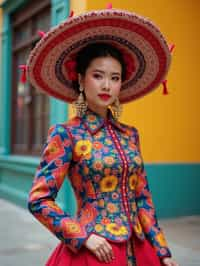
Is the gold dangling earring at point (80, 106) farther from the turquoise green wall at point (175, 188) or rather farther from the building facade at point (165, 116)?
the turquoise green wall at point (175, 188)

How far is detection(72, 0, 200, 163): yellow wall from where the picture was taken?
20.2 ft

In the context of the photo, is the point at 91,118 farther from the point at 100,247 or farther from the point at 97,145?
the point at 100,247

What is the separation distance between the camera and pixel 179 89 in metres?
→ 6.49

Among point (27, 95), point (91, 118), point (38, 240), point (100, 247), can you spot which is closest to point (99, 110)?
point (91, 118)

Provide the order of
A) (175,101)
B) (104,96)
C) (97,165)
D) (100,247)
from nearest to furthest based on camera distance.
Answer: (100,247)
(97,165)
(104,96)
(175,101)

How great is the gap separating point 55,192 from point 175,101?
502cm

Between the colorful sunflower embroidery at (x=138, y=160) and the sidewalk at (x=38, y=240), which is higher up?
the colorful sunflower embroidery at (x=138, y=160)

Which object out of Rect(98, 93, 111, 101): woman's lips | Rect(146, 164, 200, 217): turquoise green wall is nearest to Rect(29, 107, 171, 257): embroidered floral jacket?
Rect(98, 93, 111, 101): woman's lips

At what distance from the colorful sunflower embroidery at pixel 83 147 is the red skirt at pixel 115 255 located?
0.35m

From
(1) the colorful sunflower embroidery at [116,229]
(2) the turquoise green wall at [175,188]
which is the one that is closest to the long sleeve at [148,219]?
(1) the colorful sunflower embroidery at [116,229]

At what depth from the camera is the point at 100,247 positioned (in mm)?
1571

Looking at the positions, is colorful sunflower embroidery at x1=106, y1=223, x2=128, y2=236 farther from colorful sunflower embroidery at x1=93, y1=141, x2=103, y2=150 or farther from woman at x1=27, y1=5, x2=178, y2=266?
colorful sunflower embroidery at x1=93, y1=141, x2=103, y2=150

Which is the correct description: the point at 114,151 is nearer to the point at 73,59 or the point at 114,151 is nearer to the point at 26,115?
the point at 73,59

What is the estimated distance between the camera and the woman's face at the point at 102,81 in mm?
1771
